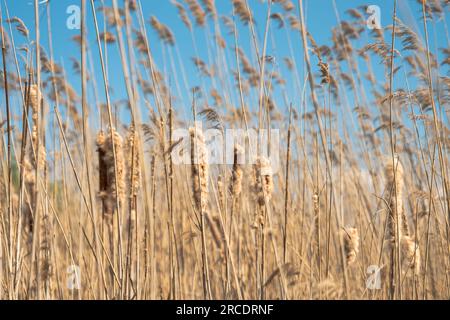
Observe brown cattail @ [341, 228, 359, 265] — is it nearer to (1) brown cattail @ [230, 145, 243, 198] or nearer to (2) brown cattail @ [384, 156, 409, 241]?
(2) brown cattail @ [384, 156, 409, 241]

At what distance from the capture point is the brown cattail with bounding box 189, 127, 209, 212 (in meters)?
1.35

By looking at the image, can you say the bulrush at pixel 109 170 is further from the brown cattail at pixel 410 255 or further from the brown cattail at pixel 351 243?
the brown cattail at pixel 410 255

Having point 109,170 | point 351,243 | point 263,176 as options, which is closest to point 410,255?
point 351,243

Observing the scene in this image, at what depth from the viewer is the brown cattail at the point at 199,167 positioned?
1346mm

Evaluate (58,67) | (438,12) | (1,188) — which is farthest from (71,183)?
(438,12)

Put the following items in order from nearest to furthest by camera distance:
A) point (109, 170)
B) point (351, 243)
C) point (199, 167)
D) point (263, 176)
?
1. point (109, 170)
2. point (199, 167)
3. point (263, 176)
4. point (351, 243)

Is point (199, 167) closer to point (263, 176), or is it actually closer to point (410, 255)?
point (263, 176)

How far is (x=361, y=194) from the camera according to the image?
8.17 ft

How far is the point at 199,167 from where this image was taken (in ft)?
4.51
